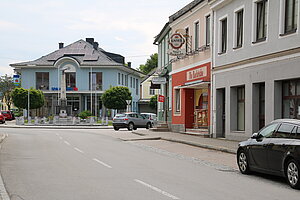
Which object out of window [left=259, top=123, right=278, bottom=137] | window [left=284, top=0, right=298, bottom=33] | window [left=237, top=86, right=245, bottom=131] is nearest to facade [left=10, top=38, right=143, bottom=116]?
window [left=237, top=86, right=245, bottom=131]

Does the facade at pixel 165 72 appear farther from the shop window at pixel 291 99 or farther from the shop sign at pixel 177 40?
the shop window at pixel 291 99

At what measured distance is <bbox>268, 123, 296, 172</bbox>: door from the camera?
10.5m

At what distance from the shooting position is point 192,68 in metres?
29.5

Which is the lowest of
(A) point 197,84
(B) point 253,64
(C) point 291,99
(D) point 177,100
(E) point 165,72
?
(C) point 291,99

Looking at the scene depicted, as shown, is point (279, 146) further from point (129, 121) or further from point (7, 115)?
point (7, 115)

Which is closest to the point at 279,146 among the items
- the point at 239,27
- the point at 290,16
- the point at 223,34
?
the point at 290,16

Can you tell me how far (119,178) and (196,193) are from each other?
8.45 ft

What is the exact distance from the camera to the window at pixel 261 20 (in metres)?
20.3

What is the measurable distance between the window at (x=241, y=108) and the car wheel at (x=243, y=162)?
1040cm

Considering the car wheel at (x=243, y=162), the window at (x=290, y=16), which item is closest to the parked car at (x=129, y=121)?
the window at (x=290, y=16)

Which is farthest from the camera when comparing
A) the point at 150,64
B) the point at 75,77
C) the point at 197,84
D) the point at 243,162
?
the point at 150,64

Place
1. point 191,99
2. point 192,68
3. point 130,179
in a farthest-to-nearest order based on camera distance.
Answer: point 191,99 < point 192,68 < point 130,179

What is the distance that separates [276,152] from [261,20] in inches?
441

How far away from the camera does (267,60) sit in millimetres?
19625
